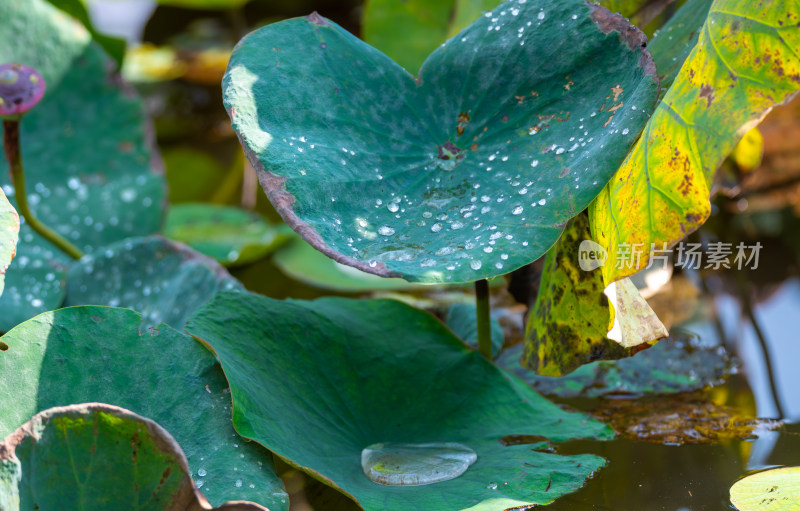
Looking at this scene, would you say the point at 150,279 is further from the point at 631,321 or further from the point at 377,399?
the point at 631,321

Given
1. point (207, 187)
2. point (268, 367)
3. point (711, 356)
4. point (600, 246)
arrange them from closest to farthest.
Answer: point (600, 246) < point (268, 367) < point (711, 356) < point (207, 187)

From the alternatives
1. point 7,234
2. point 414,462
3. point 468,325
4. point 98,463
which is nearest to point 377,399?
point 414,462

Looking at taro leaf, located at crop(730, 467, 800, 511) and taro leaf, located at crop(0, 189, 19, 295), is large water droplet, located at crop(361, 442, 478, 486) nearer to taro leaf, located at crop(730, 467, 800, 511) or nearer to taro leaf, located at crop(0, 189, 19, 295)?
taro leaf, located at crop(730, 467, 800, 511)

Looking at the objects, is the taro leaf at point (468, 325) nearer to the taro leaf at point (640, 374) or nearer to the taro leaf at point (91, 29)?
the taro leaf at point (640, 374)

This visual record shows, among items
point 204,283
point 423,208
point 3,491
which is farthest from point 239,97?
point 3,491

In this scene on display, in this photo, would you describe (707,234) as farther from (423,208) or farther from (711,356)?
(423,208)

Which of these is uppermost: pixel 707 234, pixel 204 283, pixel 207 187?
pixel 707 234
